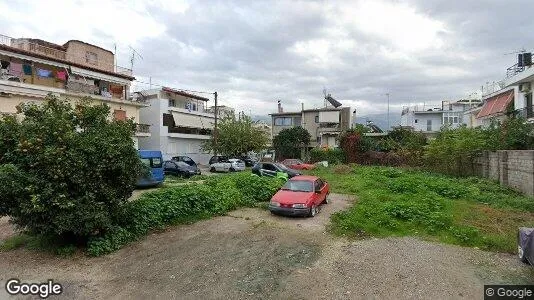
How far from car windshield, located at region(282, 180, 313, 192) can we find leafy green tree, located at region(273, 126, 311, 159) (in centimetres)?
2885

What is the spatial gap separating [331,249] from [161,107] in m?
35.8

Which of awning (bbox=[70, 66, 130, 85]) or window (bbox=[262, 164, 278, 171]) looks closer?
window (bbox=[262, 164, 278, 171])

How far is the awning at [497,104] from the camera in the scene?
Answer: 31075mm

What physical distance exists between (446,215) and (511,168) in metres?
9.48

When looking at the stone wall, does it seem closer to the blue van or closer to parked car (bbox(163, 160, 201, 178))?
the blue van

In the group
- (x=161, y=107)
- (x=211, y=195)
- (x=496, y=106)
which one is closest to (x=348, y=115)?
(x=496, y=106)

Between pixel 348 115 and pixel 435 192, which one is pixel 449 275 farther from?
pixel 348 115

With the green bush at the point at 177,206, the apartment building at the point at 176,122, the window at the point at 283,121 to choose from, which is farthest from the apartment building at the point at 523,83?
the apartment building at the point at 176,122

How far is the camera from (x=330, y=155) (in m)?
38.5

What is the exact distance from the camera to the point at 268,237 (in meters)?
11.0

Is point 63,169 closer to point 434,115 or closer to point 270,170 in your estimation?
point 270,170

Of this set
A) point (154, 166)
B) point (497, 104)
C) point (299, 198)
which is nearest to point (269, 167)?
point (154, 166)

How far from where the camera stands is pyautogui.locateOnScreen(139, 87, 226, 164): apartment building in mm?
41406

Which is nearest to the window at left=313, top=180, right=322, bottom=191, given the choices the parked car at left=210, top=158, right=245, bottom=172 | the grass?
the grass
